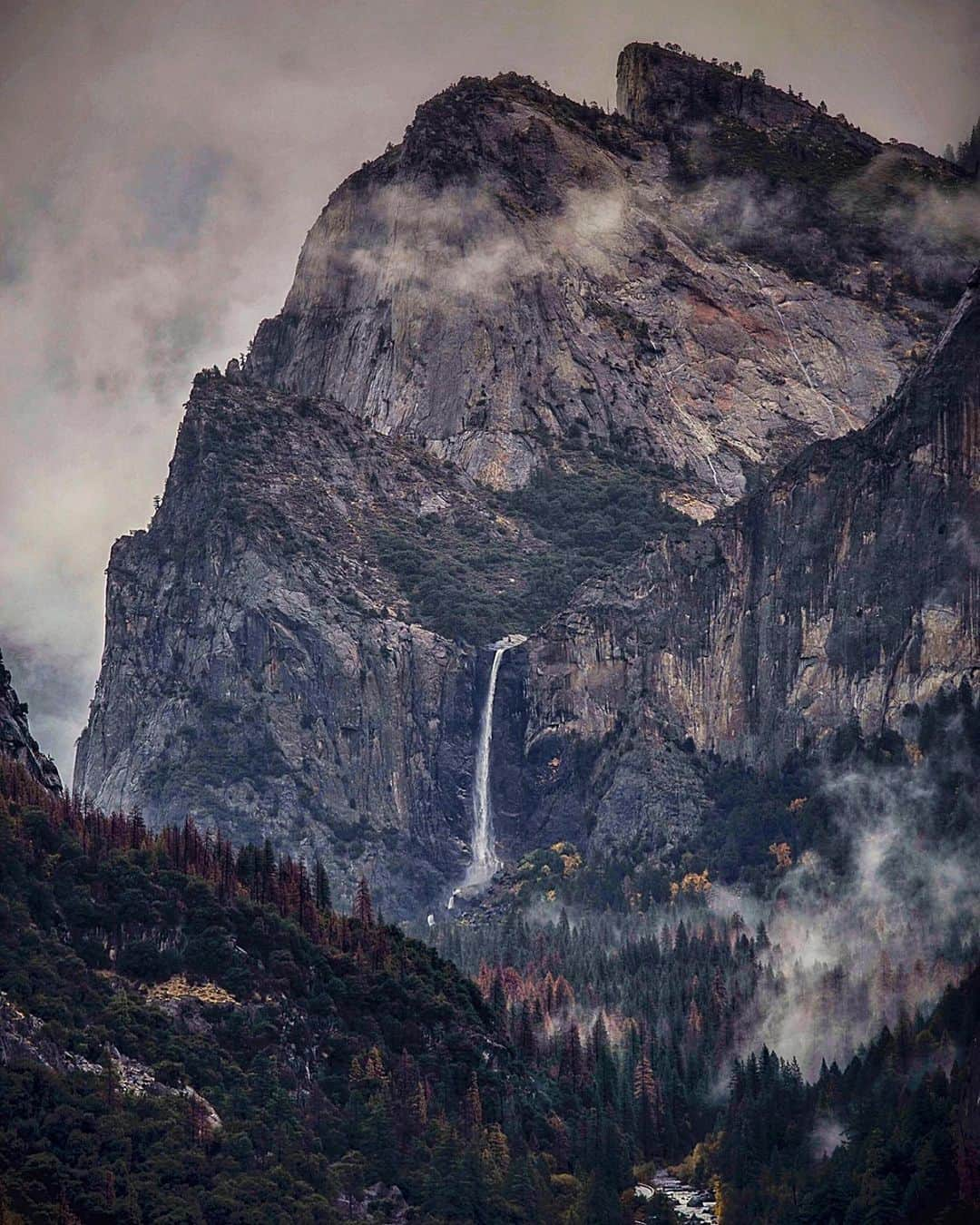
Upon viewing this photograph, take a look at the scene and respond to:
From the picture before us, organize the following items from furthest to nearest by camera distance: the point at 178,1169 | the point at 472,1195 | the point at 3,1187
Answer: the point at 472,1195 → the point at 178,1169 → the point at 3,1187

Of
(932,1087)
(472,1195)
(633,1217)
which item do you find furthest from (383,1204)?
(932,1087)

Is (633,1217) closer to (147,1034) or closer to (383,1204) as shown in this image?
(383,1204)

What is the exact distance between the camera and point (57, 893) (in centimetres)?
19862

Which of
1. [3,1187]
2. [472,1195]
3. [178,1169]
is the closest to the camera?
[3,1187]

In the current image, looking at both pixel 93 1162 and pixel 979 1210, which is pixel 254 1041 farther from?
pixel 979 1210

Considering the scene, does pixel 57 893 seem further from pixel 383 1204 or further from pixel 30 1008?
pixel 383 1204

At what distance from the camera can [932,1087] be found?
648 feet

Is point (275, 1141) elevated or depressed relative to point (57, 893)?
depressed

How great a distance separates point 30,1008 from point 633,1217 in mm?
39786

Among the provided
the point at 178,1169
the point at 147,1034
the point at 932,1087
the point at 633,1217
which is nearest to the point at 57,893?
the point at 147,1034

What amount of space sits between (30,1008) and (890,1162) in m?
49.5

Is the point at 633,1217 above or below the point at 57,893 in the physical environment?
below

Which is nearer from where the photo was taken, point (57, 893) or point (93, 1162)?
point (93, 1162)

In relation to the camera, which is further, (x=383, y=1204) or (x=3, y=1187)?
(x=383, y=1204)
